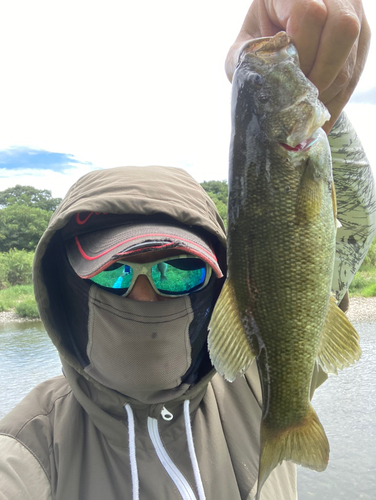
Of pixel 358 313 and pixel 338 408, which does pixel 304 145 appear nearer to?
pixel 338 408

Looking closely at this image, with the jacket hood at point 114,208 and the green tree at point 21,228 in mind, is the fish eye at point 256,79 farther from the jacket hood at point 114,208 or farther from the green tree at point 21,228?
the green tree at point 21,228

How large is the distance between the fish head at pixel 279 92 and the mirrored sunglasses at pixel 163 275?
66cm

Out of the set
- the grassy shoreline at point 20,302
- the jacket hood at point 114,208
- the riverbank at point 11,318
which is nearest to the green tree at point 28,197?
the grassy shoreline at point 20,302

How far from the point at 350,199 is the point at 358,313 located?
56.6 ft

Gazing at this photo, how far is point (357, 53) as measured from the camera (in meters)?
1.41

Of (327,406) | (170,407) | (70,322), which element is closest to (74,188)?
(70,322)

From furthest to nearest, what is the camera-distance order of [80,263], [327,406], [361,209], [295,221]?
[327,406]
[361,209]
[80,263]
[295,221]

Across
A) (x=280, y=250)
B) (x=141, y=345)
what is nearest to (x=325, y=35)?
(x=280, y=250)

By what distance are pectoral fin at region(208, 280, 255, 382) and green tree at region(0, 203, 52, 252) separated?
40.5 meters

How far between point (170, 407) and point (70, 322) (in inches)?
27.3

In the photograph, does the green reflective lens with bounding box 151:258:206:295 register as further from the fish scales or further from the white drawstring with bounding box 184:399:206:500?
the white drawstring with bounding box 184:399:206:500

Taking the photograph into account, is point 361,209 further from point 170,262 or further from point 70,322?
point 70,322

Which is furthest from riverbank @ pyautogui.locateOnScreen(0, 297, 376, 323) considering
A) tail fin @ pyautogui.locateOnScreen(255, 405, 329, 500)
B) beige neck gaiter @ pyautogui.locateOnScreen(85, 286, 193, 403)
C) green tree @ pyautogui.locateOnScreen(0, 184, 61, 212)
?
green tree @ pyautogui.locateOnScreen(0, 184, 61, 212)

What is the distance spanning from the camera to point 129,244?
5.07 ft
